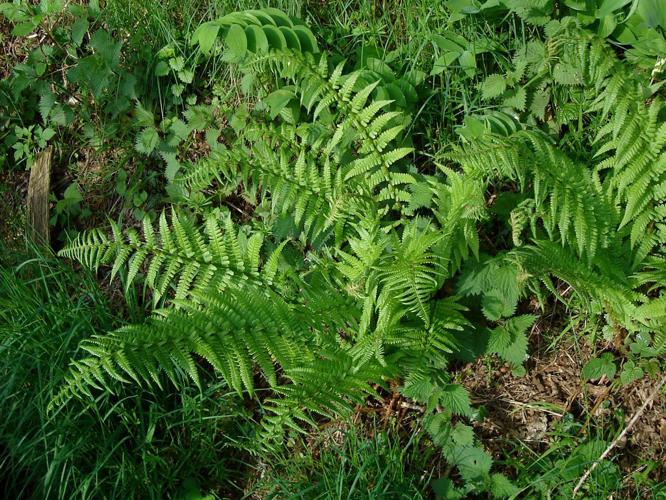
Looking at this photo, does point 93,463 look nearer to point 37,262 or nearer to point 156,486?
point 156,486

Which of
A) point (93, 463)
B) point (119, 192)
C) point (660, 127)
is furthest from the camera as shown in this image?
point (119, 192)

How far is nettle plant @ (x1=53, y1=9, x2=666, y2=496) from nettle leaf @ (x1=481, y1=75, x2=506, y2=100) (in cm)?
15

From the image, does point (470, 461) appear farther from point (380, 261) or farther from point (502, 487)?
point (380, 261)

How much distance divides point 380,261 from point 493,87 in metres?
1.01

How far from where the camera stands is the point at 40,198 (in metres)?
4.23

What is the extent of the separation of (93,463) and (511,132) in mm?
2278

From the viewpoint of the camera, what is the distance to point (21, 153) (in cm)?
436

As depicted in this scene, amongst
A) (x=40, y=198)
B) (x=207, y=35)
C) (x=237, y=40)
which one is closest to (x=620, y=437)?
(x=237, y=40)

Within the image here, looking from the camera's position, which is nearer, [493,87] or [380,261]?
[380,261]

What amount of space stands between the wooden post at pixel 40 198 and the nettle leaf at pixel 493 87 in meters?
2.39

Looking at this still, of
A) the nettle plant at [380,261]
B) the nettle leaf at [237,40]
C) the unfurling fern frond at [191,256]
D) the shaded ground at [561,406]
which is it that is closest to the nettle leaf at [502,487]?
the nettle plant at [380,261]

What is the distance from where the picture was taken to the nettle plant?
2.85 m

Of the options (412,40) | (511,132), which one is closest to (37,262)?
(412,40)

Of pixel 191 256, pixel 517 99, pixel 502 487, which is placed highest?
pixel 517 99
